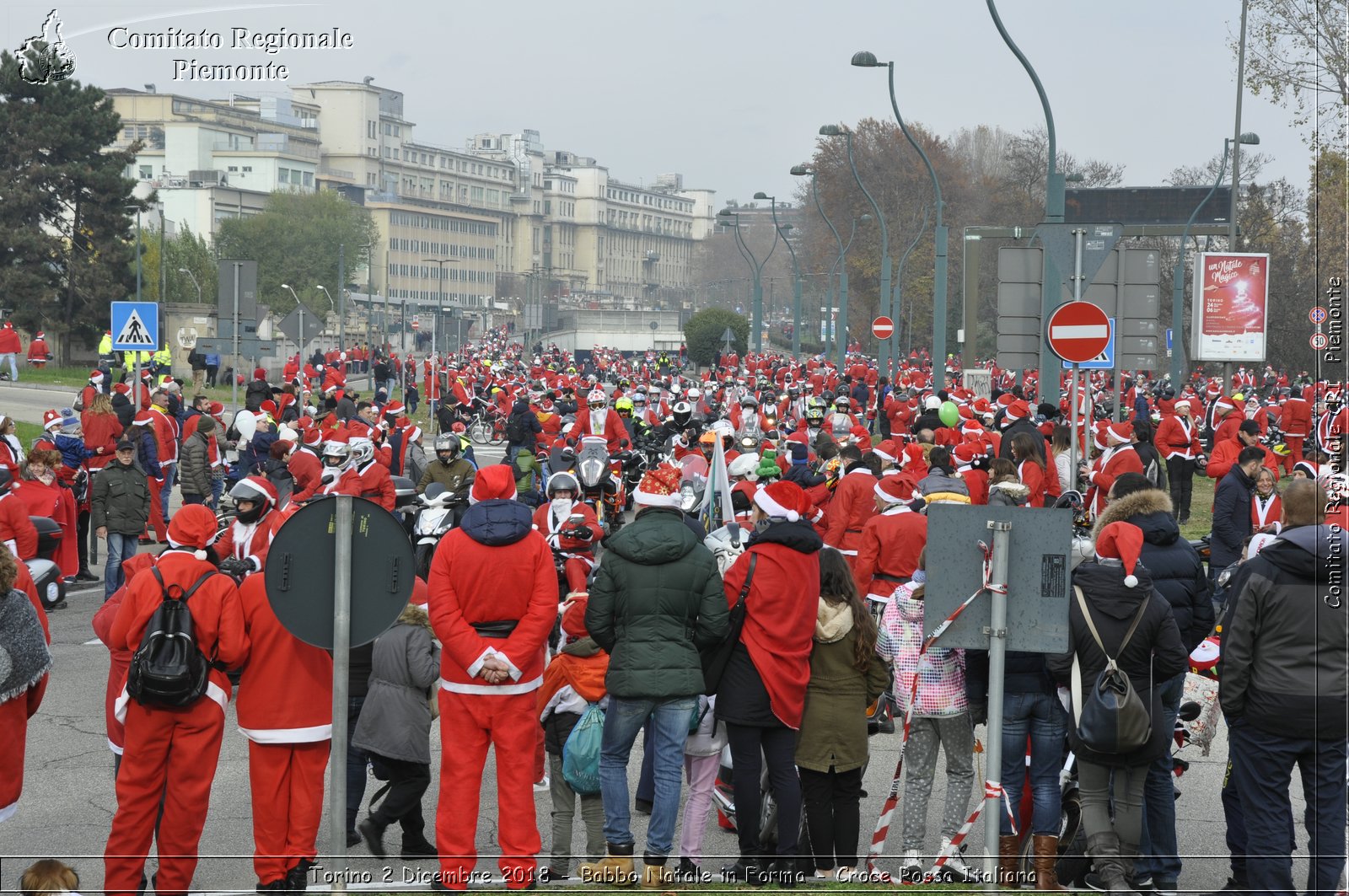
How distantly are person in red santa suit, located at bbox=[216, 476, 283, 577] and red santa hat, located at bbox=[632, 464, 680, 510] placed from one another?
5.85 feet

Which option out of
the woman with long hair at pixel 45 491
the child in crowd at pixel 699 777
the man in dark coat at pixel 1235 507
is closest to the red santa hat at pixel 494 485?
the child in crowd at pixel 699 777

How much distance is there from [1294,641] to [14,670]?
534cm

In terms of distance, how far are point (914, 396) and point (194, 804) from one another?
28.4 m

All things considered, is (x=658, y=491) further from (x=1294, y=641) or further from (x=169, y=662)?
(x=1294, y=641)

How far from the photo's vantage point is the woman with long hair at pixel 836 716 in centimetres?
709

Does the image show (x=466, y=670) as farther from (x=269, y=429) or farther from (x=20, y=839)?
(x=269, y=429)

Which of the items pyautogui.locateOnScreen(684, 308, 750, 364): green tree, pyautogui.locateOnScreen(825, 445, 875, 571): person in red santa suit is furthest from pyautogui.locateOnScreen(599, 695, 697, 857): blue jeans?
pyautogui.locateOnScreen(684, 308, 750, 364): green tree

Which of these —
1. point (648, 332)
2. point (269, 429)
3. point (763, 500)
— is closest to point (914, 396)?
point (269, 429)

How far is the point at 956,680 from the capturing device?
7.21 metres

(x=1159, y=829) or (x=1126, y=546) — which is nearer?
(x=1126, y=546)

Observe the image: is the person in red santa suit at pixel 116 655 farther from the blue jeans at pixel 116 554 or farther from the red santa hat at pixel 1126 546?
the blue jeans at pixel 116 554

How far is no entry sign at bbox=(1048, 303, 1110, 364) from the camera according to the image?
41.8 feet

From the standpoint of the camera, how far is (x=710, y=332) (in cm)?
7475

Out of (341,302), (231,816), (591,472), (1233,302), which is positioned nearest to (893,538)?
(231,816)
